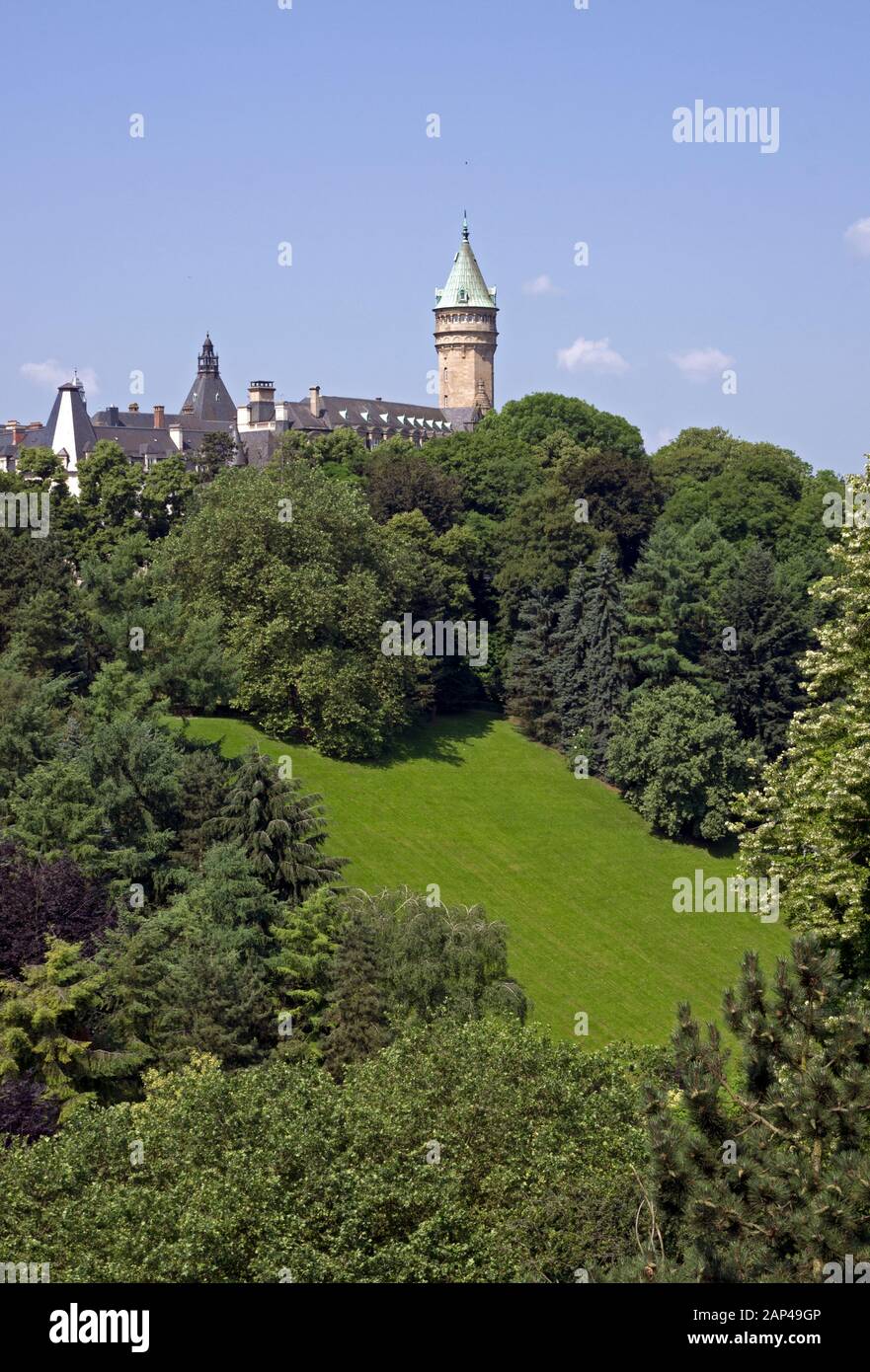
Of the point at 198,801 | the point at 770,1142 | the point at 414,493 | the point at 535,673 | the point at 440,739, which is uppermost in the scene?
the point at 414,493

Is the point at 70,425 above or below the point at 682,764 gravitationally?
above

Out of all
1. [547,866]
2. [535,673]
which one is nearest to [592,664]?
[535,673]

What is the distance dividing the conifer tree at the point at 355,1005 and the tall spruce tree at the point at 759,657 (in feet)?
101

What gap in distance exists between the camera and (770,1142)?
19.1m

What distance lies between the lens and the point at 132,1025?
3644 centimetres

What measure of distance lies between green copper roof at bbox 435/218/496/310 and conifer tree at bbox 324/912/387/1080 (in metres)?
138

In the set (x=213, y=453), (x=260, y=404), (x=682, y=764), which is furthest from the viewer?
(x=260, y=404)

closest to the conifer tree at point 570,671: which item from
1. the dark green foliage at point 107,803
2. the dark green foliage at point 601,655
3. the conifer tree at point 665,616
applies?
the dark green foliage at point 601,655

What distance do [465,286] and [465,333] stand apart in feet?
15.7

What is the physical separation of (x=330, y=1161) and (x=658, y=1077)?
16.3 ft

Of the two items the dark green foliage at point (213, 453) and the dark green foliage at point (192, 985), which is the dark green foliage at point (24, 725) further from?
the dark green foliage at point (213, 453)

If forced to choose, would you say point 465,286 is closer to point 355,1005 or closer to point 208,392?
point 208,392
